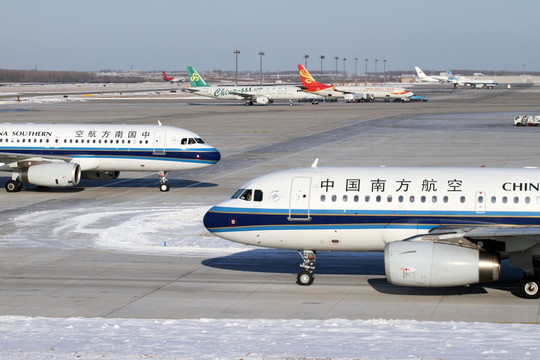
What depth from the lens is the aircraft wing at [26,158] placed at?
47.0m

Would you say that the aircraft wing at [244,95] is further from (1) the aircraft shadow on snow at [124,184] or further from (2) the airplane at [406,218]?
(2) the airplane at [406,218]

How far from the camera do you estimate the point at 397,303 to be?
78.9 feet

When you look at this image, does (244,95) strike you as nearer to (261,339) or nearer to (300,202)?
(300,202)

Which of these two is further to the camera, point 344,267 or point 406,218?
point 344,267

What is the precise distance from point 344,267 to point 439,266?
662 cm

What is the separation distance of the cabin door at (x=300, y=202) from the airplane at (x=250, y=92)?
116845mm

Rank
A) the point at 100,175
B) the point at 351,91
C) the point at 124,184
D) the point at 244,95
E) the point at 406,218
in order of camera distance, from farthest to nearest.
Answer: the point at 351,91, the point at 244,95, the point at 124,184, the point at 100,175, the point at 406,218

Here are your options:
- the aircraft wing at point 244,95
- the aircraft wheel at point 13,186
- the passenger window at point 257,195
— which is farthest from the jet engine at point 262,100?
the passenger window at point 257,195

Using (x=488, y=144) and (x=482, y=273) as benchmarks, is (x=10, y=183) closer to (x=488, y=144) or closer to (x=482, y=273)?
(x=482, y=273)

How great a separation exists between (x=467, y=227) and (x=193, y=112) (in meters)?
97.4

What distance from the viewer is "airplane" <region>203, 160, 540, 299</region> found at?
75.8 ft

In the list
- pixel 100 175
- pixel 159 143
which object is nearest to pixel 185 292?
pixel 159 143

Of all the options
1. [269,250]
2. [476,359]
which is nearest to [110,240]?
[269,250]

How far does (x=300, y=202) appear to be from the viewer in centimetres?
2547
